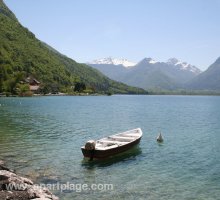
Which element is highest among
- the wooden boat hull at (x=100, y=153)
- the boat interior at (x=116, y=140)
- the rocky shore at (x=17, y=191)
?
the rocky shore at (x=17, y=191)

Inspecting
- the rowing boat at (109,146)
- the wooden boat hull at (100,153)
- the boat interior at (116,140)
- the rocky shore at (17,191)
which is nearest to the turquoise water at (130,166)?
the wooden boat hull at (100,153)

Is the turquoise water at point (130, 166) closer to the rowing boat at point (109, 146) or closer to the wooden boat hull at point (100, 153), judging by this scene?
the wooden boat hull at point (100, 153)

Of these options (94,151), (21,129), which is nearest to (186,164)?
(94,151)

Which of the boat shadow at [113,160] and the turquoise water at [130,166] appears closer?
the turquoise water at [130,166]

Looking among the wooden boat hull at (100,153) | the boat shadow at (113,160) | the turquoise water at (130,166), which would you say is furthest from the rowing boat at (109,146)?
the turquoise water at (130,166)

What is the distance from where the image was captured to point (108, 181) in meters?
25.9

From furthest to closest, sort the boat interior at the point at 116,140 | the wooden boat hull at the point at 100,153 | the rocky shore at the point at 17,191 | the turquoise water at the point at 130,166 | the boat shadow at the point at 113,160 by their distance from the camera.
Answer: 1. the boat interior at the point at 116,140
2. the wooden boat hull at the point at 100,153
3. the boat shadow at the point at 113,160
4. the turquoise water at the point at 130,166
5. the rocky shore at the point at 17,191

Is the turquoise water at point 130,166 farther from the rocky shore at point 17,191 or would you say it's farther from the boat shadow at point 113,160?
the rocky shore at point 17,191

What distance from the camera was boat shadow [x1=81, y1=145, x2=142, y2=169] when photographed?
30978mm

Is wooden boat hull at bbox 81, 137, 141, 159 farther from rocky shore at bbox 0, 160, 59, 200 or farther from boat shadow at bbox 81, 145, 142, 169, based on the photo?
rocky shore at bbox 0, 160, 59, 200

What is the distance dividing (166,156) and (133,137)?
648 cm

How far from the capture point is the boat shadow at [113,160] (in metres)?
31.0

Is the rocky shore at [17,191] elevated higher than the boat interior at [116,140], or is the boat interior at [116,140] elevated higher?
the rocky shore at [17,191]

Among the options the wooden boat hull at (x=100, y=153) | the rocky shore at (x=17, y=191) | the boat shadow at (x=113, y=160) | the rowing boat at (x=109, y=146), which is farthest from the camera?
the wooden boat hull at (x=100, y=153)
